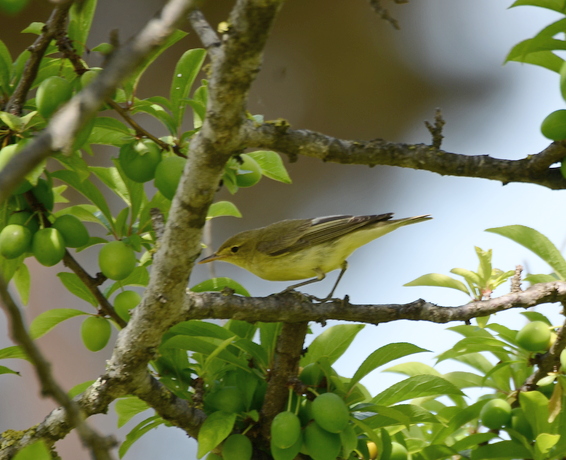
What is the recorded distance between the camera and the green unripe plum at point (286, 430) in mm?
1728

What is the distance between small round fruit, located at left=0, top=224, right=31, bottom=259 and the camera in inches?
72.2

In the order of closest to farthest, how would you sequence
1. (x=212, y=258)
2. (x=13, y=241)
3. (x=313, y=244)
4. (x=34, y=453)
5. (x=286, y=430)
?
(x=34, y=453)
(x=286, y=430)
(x=13, y=241)
(x=313, y=244)
(x=212, y=258)

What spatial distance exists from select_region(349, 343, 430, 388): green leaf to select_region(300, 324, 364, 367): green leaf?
0.13m

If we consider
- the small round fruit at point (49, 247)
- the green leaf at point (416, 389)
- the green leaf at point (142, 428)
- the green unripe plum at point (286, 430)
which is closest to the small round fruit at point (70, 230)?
the small round fruit at point (49, 247)

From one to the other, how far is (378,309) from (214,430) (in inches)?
24.8

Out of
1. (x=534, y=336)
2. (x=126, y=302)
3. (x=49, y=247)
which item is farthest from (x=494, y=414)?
(x=49, y=247)

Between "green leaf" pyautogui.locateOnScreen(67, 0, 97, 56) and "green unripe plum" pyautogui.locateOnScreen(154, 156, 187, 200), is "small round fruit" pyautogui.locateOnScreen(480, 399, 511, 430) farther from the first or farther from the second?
"green leaf" pyautogui.locateOnScreen(67, 0, 97, 56)

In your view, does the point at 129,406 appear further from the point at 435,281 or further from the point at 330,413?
the point at 435,281

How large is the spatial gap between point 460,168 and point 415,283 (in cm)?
49

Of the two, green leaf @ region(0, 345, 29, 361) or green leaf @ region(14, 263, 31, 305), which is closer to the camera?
green leaf @ region(0, 345, 29, 361)

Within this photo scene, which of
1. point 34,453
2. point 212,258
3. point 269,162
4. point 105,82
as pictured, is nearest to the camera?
point 105,82

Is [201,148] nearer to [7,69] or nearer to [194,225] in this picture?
[194,225]

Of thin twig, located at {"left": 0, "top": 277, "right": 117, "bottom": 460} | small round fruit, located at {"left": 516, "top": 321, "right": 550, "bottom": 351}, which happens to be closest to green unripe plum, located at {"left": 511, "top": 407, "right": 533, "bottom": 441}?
small round fruit, located at {"left": 516, "top": 321, "right": 550, "bottom": 351}

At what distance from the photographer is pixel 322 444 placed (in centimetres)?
179
